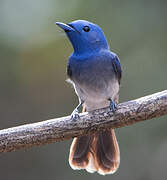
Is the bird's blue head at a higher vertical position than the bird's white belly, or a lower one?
higher

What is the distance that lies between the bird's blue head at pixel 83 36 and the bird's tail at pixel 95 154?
1.37 meters

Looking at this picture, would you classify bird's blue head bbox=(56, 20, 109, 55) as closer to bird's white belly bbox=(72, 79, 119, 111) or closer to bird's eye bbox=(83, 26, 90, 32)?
bird's eye bbox=(83, 26, 90, 32)

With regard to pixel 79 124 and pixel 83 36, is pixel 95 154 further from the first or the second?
pixel 83 36

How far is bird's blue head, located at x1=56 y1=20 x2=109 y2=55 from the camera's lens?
6.14 metres

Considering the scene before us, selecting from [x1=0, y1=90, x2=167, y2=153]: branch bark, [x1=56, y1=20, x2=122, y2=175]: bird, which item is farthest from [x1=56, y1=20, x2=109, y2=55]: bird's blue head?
[x1=0, y1=90, x2=167, y2=153]: branch bark

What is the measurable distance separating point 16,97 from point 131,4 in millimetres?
3418

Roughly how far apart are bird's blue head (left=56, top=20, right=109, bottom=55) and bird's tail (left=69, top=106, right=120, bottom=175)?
4.51ft

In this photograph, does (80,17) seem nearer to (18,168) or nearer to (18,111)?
(18,111)

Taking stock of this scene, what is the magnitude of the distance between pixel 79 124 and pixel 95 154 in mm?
1055

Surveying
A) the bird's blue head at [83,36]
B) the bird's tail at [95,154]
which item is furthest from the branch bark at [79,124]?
the bird's blue head at [83,36]

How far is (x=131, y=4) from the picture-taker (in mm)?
9609

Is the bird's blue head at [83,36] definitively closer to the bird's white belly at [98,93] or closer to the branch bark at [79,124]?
the bird's white belly at [98,93]

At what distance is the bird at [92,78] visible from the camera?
20.1 ft

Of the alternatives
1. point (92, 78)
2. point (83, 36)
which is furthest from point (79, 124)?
point (83, 36)
